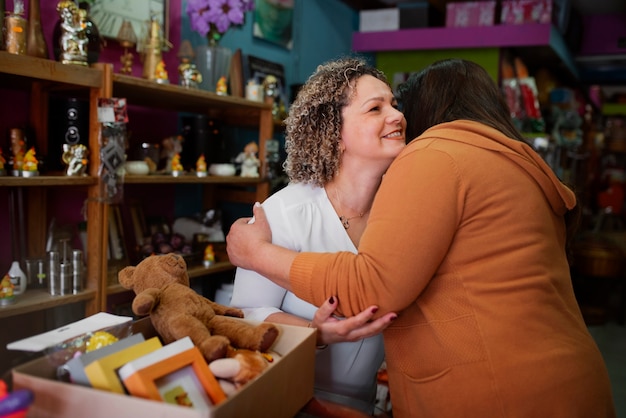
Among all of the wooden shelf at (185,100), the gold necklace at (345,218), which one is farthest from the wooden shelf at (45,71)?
the gold necklace at (345,218)

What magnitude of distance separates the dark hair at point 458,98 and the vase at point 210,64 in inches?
66.8

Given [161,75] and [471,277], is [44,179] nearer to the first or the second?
[161,75]

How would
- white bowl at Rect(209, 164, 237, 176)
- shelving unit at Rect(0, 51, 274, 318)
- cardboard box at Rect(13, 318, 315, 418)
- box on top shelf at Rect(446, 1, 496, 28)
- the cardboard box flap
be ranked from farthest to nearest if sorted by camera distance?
box on top shelf at Rect(446, 1, 496, 28), white bowl at Rect(209, 164, 237, 176), shelving unit at Rect(0, 51, 274, 318), the cardboard box flap, cardboard box at Rect(13, 318, 315, 418)

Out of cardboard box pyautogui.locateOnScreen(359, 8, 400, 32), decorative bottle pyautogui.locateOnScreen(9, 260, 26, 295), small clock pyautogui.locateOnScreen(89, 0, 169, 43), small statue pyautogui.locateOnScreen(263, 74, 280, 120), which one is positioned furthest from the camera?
cardboard box pyautogui.locateOnScreen(359, 8, 400, 32)

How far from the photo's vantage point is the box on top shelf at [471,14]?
4266 mm

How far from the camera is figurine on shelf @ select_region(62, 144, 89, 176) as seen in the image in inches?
82.4

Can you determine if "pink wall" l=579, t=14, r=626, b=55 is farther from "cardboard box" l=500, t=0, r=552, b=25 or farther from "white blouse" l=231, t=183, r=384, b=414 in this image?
"white blouse" l=231, t=183, r=384, b=414

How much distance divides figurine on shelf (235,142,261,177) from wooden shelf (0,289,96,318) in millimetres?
1110

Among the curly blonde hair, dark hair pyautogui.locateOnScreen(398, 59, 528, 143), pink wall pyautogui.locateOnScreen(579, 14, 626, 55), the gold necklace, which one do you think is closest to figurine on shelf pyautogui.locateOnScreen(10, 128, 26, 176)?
the curly blonde hair

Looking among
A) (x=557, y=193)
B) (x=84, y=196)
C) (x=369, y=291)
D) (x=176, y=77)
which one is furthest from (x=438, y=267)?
(x=176, y=77)

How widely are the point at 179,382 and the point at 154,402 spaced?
0.36 ft

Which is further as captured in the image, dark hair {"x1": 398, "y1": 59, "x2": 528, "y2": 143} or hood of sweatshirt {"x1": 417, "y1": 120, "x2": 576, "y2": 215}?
dark hair {"x1": 398, "y1": 59, "x2": 528, "y2": 143}

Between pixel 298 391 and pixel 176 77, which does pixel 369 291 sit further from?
pixel 176 77

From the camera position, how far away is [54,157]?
218cm
